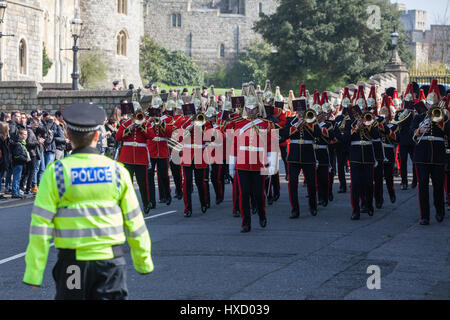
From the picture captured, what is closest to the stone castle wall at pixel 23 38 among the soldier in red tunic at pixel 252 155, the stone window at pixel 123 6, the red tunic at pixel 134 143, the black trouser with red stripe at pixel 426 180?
the stone window at pixel 123 6

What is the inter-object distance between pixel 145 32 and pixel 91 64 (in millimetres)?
49068

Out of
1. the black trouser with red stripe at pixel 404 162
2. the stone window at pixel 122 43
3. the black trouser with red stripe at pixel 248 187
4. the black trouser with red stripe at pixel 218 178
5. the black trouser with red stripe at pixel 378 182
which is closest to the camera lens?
the black trouser with red stripe at pixel 248 187

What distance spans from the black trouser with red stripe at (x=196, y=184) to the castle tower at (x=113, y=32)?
46075 millimetres

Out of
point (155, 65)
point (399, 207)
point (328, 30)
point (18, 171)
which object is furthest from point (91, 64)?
point (399, 207)

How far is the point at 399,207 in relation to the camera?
14977mm

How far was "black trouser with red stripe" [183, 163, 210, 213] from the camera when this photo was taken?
A: 1394 centimetres

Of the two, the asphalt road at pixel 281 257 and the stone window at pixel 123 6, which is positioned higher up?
the stone window at pixel 123 6

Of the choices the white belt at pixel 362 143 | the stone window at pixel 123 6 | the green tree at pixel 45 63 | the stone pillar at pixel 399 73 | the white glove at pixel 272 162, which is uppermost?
the stone window at pixel 123 6

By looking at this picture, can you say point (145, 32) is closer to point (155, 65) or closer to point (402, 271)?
point (155, 65)

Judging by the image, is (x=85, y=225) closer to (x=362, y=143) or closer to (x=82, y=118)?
(x=82, y=118)

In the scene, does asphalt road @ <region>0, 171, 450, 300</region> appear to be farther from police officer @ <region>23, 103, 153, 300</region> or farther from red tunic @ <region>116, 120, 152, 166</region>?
police officer @ <region>23, 103, 153, 300</region>

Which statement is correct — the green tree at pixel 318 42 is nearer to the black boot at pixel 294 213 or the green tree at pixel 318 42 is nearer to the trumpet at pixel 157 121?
the trumpet at pixel 157 121

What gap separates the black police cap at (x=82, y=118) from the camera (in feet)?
18.0

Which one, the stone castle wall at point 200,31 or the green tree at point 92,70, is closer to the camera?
the green tree at point 92,70
